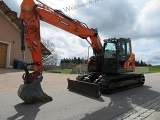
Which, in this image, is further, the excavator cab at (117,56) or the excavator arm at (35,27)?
the excavator cab at (117,56)

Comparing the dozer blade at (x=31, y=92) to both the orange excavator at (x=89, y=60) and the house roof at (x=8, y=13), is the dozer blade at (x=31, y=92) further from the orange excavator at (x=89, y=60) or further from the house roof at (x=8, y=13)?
the house roof at (x=8, y=13)

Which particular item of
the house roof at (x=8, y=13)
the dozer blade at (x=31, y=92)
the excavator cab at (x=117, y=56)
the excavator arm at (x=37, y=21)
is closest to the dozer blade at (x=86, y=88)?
the excavator cab at (x=117, y=56)

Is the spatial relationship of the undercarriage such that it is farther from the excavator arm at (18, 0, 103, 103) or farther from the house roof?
the house roof

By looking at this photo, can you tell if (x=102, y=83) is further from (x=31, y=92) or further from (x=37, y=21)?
(x=37, y=21)

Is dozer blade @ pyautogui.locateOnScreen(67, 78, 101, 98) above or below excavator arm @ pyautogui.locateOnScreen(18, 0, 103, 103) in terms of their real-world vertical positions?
below

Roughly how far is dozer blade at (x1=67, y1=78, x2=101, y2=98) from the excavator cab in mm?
1908

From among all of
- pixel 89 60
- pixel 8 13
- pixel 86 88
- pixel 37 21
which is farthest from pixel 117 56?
pixel 8 13

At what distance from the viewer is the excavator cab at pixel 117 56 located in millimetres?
12352

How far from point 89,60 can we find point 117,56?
5.79 feet

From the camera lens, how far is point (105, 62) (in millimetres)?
12688

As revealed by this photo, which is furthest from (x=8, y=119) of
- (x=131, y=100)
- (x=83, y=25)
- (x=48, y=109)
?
(x=83, y=25)

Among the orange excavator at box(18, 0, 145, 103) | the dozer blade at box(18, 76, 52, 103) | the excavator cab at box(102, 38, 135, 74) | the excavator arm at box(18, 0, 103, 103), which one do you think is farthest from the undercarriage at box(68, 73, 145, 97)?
the dozer blade at box(18, 76, 52, 103)

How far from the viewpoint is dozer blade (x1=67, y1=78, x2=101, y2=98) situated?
10.1 meters

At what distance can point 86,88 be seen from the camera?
10.8m
